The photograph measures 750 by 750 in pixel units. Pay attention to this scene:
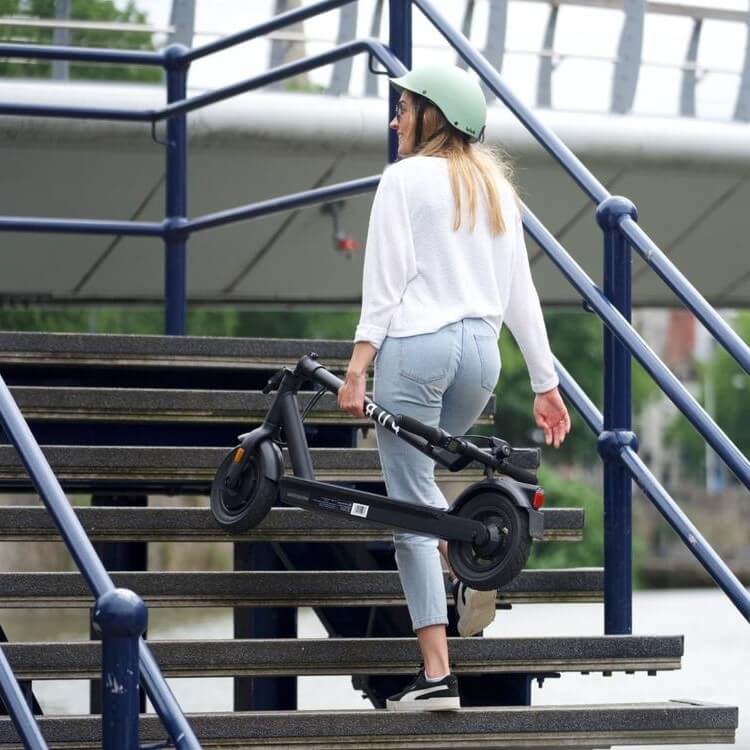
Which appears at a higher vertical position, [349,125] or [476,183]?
[349,125]

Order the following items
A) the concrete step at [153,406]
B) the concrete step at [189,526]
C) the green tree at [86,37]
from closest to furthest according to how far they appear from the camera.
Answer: the concrete step at [189,526] → the concrete step at [153,406] → the green tree at [86,37]

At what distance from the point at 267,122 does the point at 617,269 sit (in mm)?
7046

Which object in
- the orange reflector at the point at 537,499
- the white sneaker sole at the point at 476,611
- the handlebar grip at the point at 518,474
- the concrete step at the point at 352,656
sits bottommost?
the concrete step at the point at 352,656

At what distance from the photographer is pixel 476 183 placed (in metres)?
4.10

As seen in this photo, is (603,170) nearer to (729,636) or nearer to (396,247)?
(729,636)

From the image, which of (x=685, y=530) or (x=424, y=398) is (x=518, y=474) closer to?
(x=424, y=398)

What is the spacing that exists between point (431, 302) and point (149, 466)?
117 cm

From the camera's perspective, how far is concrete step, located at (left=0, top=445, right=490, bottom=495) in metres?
4.71

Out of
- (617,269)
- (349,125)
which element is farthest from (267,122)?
(617,269)

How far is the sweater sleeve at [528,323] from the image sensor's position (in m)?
4.27

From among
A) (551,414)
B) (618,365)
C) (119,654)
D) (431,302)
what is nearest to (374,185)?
(618,365)

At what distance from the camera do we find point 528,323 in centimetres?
429

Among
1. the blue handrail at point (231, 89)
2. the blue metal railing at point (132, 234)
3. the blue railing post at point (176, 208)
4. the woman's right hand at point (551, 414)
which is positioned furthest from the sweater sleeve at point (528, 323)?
the blue railing post at point (176, 208)

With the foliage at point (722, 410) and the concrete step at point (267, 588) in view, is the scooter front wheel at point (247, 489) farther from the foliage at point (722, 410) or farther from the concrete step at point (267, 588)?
the foliage at point (722, 410)
